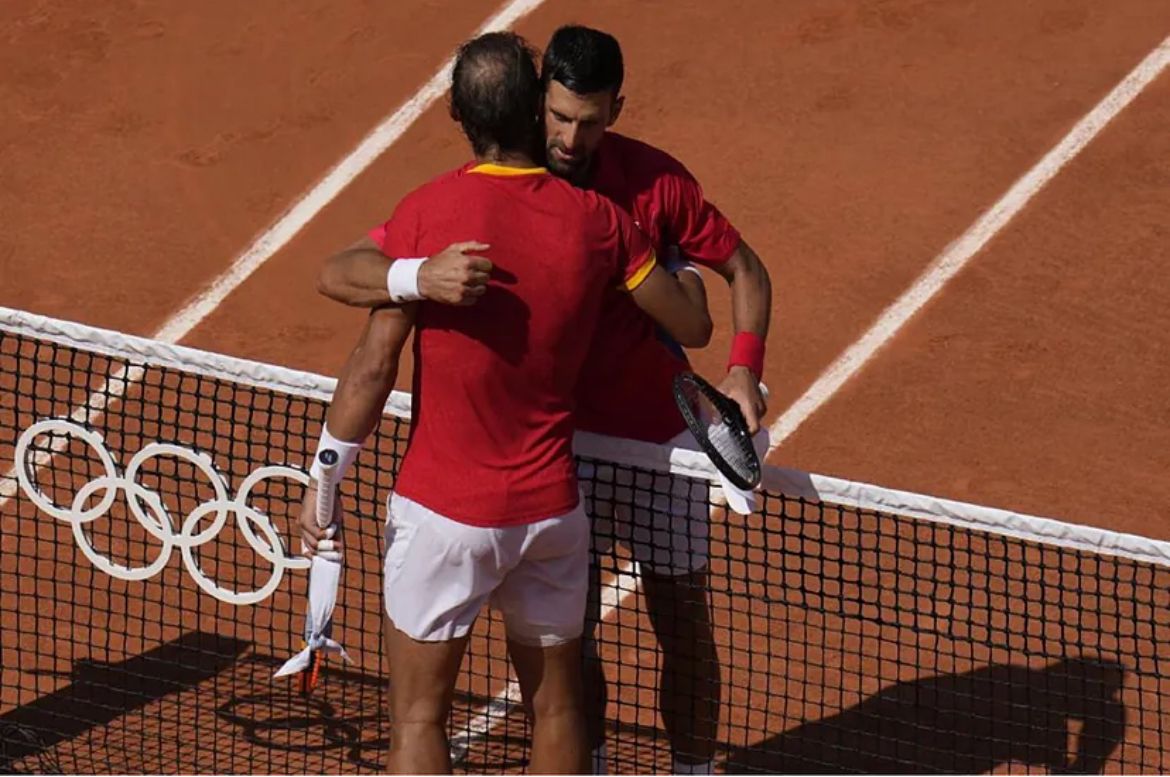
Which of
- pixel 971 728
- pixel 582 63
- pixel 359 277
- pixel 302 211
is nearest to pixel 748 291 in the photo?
pixel 582 63

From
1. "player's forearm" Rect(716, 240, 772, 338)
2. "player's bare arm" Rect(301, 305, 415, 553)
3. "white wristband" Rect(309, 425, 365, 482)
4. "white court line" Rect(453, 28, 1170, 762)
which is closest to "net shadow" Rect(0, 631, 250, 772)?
"white court line" Rect(453, 28, 1170, 762)

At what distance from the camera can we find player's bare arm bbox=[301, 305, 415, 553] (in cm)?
626

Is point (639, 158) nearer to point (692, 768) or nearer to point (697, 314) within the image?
point (697, 314)

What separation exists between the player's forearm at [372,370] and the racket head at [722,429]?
2.96 feet

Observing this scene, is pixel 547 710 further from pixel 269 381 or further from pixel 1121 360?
pixel 1121 360

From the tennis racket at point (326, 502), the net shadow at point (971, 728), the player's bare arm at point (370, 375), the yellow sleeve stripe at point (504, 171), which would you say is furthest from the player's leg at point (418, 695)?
the net shadow at point (971, 728)

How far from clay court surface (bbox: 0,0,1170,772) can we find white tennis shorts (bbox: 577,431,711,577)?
2.76 meters

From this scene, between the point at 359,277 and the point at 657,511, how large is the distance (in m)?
1.54

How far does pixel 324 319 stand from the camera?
11.1m

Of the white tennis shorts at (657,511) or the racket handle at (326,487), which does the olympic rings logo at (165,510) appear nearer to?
the racket handle at (326,487)

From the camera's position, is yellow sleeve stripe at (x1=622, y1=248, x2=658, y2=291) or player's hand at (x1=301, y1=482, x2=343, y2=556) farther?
player's hand at (x1=301, y1=482, x2=343, y2=556)

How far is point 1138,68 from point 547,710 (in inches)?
287

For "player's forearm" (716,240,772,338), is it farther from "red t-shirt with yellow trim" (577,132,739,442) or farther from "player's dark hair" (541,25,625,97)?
"player's dark hair" (541,25,625,97)

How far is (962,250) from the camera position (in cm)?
1136
